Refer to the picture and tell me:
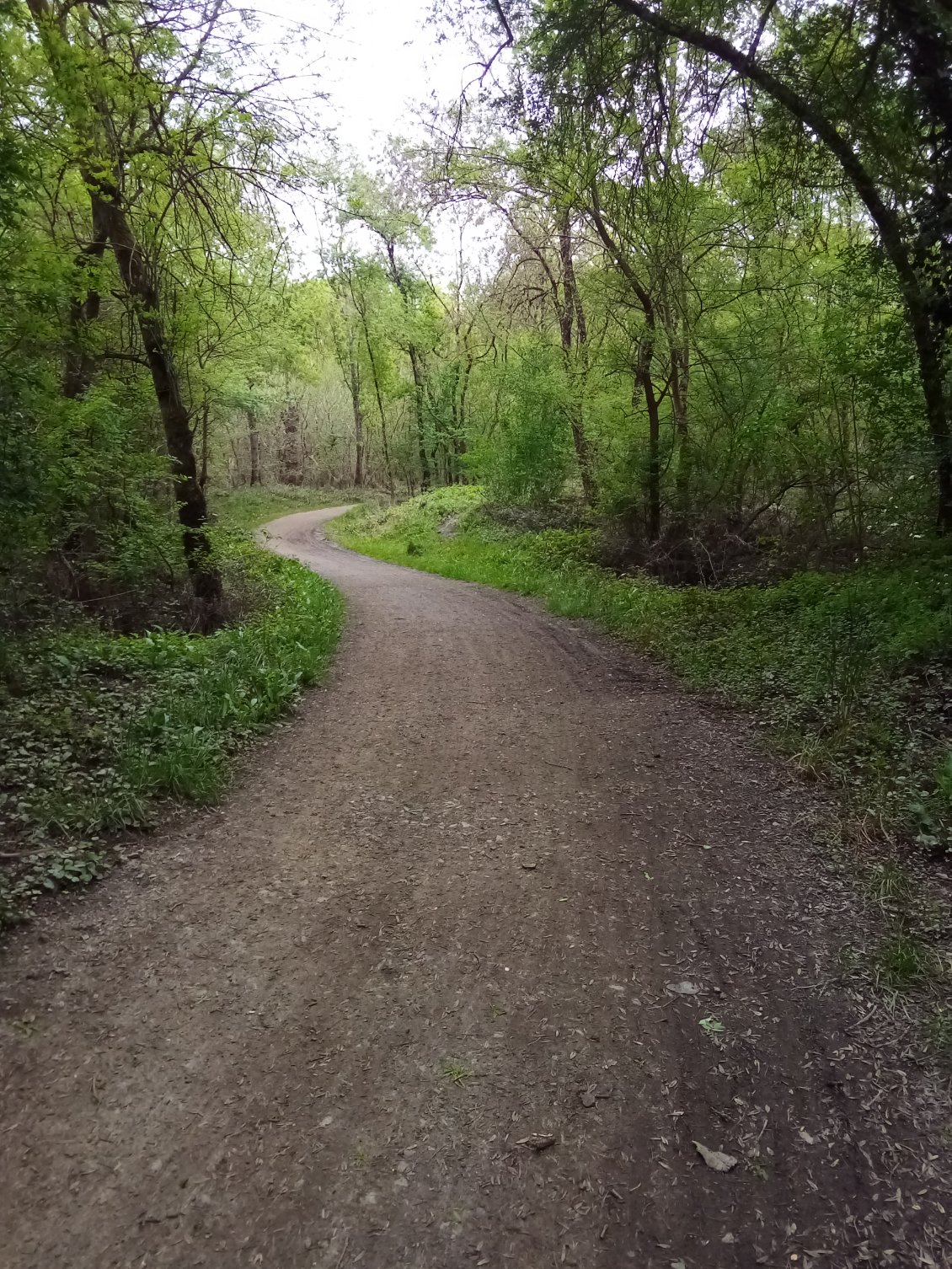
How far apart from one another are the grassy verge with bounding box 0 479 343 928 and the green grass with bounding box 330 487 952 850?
440cm

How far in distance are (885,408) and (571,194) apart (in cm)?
486

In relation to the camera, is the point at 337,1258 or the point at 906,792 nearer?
the point at 337,1258

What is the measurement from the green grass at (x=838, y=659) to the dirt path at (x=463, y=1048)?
588 mm

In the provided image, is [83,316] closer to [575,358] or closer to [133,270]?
[133,270]

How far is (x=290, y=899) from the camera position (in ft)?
13.3

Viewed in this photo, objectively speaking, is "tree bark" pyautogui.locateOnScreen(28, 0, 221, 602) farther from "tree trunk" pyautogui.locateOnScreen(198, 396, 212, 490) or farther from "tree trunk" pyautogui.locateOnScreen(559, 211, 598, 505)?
"tree trunk" pyautogui.locateOnScreen(559, 211, 598, 505)

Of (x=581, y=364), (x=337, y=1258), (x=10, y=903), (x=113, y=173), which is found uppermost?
(x=113, y=173)

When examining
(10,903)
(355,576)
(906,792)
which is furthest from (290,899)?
(355,576)

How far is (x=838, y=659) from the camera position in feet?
21.3

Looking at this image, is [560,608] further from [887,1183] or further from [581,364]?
[887,1183]

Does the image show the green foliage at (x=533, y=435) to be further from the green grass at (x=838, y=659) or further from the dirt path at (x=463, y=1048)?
the dirt path at (x=463, y=1048)

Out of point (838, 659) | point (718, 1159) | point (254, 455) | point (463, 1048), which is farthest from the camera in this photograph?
point (254, 455)

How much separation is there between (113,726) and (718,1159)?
16.1 feet

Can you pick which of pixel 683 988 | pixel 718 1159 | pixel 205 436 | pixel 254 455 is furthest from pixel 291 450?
pixel 718 1159
